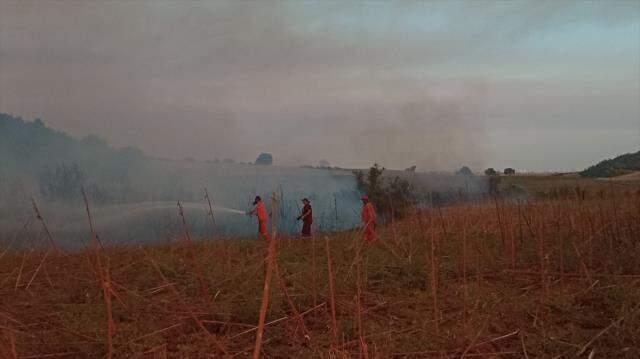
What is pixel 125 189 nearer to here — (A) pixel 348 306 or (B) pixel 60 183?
(B) pixel 60 183

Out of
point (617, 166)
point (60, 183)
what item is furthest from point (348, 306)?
point (617, 166)

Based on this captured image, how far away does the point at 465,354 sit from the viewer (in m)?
4.02

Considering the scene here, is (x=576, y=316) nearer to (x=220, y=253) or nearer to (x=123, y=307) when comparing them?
(x=123, y=307)

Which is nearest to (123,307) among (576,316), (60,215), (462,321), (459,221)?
(462,321)

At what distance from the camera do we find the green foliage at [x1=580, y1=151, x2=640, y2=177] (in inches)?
1672

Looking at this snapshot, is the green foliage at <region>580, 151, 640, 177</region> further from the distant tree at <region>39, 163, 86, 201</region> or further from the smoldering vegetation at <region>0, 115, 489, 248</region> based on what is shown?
the distant tree at <region>39, 163, 86, 201</region>

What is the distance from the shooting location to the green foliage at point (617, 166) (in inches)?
1672

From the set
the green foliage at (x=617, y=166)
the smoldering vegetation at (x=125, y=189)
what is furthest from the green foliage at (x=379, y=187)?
the green foliage at (x=617, y=166)

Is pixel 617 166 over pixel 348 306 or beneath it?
over

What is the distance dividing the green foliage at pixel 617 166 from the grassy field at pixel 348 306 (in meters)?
37.8

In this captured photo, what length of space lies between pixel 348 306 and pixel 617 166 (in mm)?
45914

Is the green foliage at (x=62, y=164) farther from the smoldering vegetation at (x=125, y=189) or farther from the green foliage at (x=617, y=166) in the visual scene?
the green foliage at (x=617, y=166)

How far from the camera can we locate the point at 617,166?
1791 inches

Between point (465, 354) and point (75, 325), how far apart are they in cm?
302
